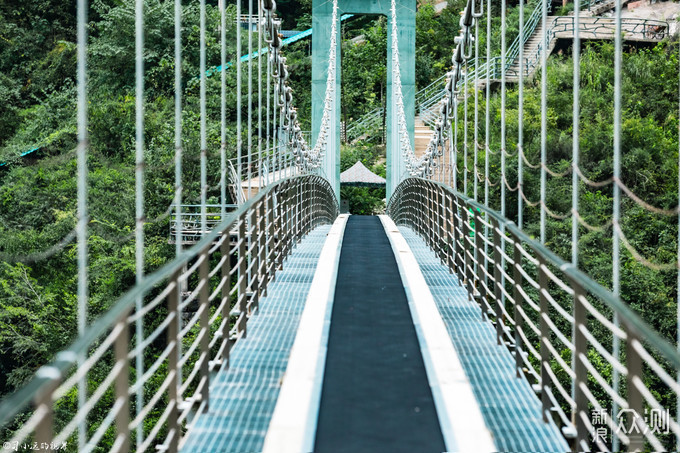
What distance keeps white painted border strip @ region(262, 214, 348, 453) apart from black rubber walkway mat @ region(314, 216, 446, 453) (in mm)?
37

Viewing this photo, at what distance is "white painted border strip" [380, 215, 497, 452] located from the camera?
7.12 feet

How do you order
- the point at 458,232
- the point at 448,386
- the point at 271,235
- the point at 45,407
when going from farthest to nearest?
1. the point at 458,232
2. the point at 271,235
3. the point at 448,386
4. the point at 45,407

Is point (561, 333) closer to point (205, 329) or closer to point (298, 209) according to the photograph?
point (205, 329)

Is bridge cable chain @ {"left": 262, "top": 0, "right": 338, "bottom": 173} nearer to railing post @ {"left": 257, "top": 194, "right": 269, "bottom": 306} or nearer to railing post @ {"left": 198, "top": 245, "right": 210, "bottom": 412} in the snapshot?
railing post @ {"left": 257, "top": 194, "right": 269, "bottom": 306}

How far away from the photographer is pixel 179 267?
89.6 inches

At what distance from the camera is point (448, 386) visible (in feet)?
8.39

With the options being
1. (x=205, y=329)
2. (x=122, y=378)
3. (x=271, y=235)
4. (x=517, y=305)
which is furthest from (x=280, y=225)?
(x=122, y=378)

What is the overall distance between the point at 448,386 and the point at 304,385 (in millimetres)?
468

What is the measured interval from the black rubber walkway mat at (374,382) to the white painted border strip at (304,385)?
0.04 m

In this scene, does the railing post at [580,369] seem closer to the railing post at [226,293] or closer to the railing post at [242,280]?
the railing post at [226,293]

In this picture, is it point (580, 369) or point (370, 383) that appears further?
point (370, 383)

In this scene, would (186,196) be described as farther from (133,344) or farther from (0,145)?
(0,145)

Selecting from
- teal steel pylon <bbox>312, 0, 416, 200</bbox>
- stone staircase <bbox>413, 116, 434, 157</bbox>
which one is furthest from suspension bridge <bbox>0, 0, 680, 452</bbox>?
stone staircase <bbox>413, 116, 434, 157</bbox>

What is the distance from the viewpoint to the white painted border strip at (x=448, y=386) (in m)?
2.17
